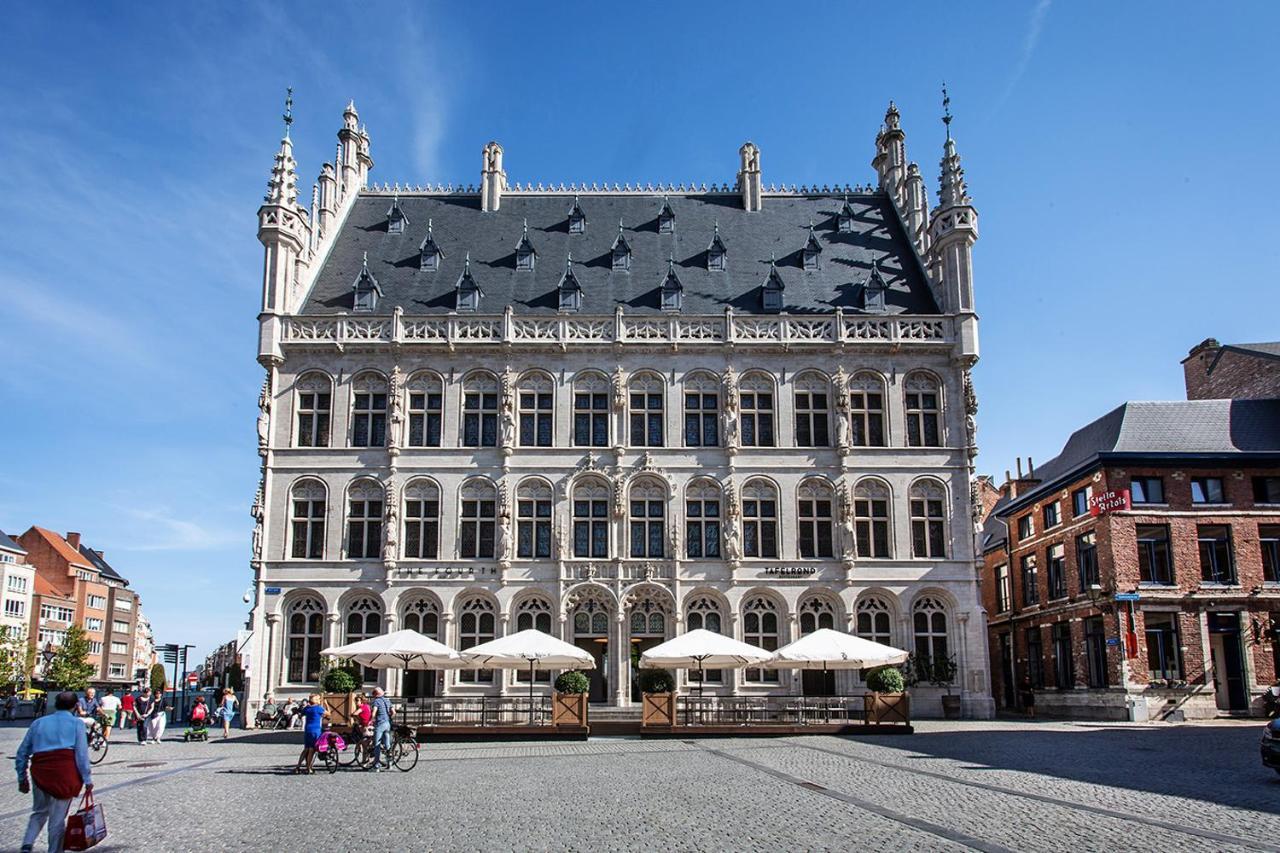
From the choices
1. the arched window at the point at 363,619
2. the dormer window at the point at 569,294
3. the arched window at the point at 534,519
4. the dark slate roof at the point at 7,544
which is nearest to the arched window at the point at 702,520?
the arched window at the point at 534,519

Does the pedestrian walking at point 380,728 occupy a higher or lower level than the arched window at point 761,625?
lower

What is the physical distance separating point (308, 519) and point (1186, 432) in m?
32.5

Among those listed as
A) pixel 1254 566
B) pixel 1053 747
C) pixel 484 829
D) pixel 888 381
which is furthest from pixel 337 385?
pixel 1254 566

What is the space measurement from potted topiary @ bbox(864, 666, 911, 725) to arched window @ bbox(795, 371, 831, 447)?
37.4ft

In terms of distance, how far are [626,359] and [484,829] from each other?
1129 inches

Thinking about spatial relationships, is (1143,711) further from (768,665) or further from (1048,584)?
(768,665)

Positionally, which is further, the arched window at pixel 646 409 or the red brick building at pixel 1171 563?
the arched window at pixel 646 409

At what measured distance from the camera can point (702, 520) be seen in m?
39.9

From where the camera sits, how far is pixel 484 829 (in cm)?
1320

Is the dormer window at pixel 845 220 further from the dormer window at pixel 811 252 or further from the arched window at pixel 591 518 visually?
the arched window at pixel 591 518

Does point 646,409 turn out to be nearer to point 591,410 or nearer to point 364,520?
point 591,410

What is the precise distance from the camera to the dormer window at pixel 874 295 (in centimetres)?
4216

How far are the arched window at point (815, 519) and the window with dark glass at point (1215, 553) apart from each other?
13.2 m

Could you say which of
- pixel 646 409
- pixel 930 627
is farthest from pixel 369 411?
pixel 930 627
